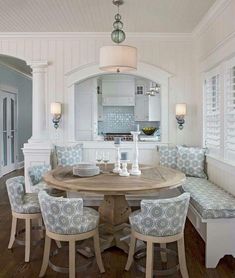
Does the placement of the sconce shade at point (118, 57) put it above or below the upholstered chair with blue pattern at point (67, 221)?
above

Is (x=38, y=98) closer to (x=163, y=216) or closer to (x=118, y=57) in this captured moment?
(x=118, y=57)

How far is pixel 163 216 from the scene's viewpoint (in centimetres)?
260

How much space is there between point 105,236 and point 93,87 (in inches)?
176

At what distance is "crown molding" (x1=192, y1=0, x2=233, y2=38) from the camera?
3.91 meters

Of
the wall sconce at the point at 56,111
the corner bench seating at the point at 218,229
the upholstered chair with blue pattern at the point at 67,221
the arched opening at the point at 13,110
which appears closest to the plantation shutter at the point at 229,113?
the corner bench seating at the point at 218,229

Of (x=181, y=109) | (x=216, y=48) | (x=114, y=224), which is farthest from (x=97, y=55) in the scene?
(x=114, y=224)

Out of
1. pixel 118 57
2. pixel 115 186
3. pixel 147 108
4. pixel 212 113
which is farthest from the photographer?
pixel 147 108

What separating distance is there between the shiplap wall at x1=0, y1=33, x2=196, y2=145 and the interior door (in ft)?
9.88

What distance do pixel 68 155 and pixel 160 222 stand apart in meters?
2.86

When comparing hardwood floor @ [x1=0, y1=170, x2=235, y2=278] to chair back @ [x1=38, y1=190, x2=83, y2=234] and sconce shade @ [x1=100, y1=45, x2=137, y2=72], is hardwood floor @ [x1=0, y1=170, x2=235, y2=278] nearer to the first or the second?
chair back @ [x1=38, y1=190, x2=83, y2=234]

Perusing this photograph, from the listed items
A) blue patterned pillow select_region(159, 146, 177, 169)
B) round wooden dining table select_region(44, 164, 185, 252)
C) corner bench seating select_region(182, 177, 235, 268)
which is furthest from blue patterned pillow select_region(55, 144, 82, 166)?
corner bench seating select_region(182, 177, 235, 268)

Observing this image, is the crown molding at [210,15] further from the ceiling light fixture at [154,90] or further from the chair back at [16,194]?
the chair back at [16,194]

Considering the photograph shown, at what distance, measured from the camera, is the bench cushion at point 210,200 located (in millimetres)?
3061

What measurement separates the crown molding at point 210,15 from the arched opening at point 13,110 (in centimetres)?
440
